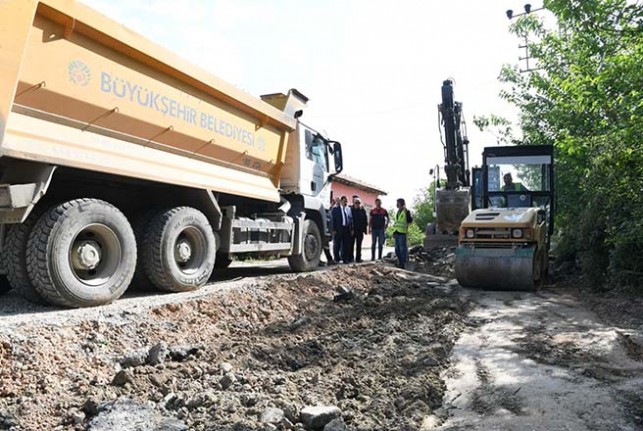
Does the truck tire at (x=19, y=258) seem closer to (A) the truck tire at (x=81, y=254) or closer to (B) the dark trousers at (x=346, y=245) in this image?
(A) the truck tire at (x=81, y=254)

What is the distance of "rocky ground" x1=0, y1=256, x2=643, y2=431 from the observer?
2.88 metres

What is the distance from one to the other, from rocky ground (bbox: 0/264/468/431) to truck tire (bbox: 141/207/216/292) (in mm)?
651

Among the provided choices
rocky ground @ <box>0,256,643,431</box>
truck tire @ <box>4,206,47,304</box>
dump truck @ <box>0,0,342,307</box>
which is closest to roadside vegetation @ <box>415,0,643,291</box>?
rocky ground @ <box>0,256,643,431</box>

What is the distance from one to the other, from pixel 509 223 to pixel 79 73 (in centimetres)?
611

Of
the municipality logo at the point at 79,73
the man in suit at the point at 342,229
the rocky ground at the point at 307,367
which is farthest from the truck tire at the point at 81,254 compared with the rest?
the man in suit at the point at 342,229

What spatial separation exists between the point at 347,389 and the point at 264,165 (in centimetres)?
514

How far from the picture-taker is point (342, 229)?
10844 mm

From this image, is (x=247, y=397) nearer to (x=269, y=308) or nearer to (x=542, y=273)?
(x=269, y=308)

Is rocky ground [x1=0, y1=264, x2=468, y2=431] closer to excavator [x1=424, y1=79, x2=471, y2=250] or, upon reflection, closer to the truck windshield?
the truck windshield

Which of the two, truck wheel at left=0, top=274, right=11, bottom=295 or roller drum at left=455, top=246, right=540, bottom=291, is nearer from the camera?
truck wheel at left=0, top=274, right=11, bottom=295

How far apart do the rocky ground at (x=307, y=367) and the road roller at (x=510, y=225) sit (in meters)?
1.63

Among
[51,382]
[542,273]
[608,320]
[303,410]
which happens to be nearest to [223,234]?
[51,382]

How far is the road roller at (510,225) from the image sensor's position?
747 centimetres

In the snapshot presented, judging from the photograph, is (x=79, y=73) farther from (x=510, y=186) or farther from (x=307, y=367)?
(x=510, y=186)
